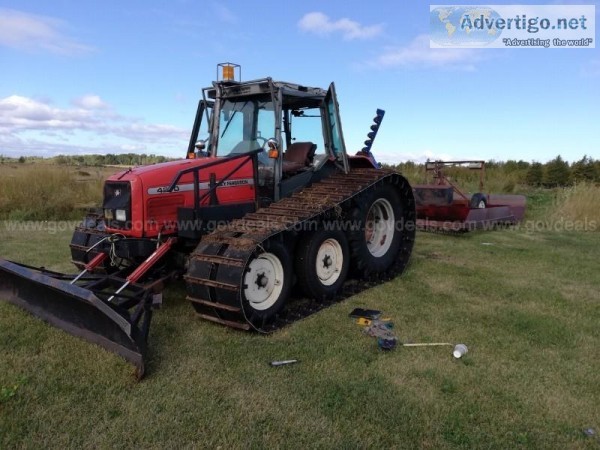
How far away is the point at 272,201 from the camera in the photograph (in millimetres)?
5922

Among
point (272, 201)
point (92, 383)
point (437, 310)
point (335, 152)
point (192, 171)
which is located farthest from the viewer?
point (335, 152)

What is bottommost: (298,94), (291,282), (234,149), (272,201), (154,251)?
(291,282)

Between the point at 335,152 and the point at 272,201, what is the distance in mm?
1330

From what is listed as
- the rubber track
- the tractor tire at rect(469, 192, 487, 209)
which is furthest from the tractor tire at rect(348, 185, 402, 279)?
the tractor tire at rect(469, 192, 487, 209)

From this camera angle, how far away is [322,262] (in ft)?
19.2

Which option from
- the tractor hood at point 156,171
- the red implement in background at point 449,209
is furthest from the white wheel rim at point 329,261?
the red implement in background at point 449,209

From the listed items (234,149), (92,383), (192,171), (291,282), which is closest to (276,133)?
(234,149)

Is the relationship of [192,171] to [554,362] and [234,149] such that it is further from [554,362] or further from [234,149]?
[554,362]

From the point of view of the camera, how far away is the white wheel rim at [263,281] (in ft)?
15.7

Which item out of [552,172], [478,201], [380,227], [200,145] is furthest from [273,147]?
[552,172]

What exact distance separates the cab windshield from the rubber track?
2.72 ft

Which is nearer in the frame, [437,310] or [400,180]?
[437,310]

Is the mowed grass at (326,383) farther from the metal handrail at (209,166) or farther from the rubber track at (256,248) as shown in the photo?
the metal handrail at (209,166)

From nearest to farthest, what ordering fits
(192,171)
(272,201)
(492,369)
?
(492,369), (192,171), (272,201)
